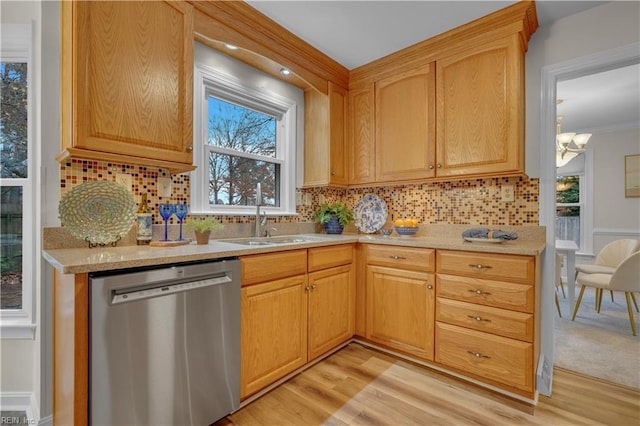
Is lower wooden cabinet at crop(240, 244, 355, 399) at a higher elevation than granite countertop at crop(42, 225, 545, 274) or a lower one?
lower

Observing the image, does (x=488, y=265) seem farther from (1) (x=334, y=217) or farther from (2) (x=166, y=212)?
(2) (x=166, y=212)

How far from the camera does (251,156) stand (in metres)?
2.63

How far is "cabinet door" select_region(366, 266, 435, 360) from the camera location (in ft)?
7.02

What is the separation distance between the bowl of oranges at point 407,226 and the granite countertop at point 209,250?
0.11 metres

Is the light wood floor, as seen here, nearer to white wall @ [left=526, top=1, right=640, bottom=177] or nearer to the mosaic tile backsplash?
the mosaic tile backsplash

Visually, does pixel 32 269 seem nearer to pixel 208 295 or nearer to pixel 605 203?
pixel 208 295

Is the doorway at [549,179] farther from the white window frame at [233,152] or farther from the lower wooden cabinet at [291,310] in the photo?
the white window frame at [233,152]

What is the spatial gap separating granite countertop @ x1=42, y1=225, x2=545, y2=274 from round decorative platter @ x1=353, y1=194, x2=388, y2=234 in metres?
0.39

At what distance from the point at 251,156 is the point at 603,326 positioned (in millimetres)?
3693

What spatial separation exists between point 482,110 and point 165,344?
2.37 meters

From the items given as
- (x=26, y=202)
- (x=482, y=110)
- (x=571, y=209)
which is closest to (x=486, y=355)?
(x=482, y=110)

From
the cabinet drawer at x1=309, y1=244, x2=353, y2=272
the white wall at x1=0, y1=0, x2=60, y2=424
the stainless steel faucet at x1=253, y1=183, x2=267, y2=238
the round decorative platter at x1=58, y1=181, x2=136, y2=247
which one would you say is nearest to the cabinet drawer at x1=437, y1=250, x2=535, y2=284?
the cabinet drawer at x1=309, y1=244, x2=353, y2=272

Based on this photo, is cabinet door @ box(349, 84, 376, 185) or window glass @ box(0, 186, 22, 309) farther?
cabinet door @ box(349, 84, 376, 185)

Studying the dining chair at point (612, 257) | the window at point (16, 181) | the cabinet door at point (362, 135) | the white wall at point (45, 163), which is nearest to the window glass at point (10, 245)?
the window at point (16, 181)
